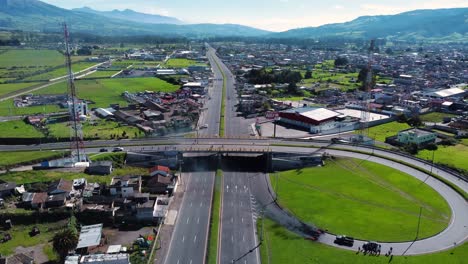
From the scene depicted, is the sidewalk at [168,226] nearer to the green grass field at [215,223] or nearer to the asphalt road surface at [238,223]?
the green grass field at [215,223]

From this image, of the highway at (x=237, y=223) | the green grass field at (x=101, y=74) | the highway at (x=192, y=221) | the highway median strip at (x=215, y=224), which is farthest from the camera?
the green grass field at (x=101, y=74)

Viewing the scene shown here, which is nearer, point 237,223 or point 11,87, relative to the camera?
point 237,223

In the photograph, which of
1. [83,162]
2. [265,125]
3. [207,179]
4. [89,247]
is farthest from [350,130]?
[89,247]

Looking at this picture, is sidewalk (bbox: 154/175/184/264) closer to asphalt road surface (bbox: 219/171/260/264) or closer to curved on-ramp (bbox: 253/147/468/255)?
asphalt road surface (bbox: 219/171/260/264)

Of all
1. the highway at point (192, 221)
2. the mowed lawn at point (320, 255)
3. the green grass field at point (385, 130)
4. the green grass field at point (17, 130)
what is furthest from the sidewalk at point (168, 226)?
the green grass field at point (385, 130)

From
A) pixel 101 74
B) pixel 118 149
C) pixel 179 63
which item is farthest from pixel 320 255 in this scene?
pixel 179 63

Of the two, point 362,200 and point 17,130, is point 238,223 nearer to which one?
point 362,200
